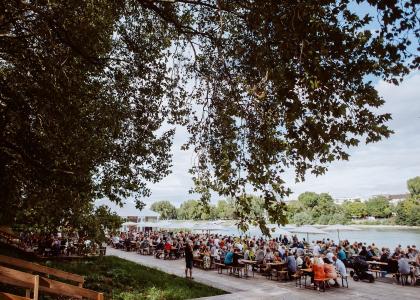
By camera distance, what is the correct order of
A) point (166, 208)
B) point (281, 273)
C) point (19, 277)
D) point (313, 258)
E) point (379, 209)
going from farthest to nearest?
point (166, 208), point (379, 209), point (281, 273), point (313, 258), point (19, 277)

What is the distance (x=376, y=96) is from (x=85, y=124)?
809cm

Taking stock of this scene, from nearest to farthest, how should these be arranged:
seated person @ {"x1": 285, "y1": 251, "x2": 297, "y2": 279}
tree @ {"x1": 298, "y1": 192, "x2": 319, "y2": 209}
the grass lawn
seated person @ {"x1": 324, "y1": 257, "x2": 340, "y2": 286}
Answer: the grass lawn < seated person @ {"x1": 324, "y1": 257, "x2": 340, "y2": 286} < seated person @ {"x1": 285, "y1": 251, "x2": 297, "y2": 279} < tree @ {"x1": 298, "y1": 192, "x2": 319, "y2": 209}

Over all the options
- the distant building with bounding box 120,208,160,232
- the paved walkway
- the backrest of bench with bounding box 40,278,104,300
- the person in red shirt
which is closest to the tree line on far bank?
the distant building with bounding box 120,208,160,232

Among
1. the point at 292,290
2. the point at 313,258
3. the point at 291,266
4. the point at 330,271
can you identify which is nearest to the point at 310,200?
the point at 291,266

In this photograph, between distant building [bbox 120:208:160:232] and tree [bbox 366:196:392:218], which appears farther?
tree [bbox 366:196:392:218]

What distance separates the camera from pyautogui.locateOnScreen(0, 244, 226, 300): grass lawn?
11.9m

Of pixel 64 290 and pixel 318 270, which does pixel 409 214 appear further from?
pixel 64 290

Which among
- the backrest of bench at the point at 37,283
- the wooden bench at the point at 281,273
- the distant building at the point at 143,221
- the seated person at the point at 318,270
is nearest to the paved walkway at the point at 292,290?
the wooden bench at the point at 281,273

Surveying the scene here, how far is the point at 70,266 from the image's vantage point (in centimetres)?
1747

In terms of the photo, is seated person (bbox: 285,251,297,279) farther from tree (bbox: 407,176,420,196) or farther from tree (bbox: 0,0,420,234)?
tree (bbox: 407,176,420,196)

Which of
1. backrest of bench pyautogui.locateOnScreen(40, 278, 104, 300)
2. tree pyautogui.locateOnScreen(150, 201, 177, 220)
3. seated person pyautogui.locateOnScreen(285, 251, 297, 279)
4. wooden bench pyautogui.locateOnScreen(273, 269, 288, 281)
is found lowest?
wooden bench pyautogui.locateOnScreen(273, 269, 288, 281)

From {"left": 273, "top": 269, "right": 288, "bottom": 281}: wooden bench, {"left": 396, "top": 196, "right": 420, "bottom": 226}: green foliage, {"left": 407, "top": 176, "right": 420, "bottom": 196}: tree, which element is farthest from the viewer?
{"left": 407, "top": 176, "right": 420, "bottom": 196}: tree

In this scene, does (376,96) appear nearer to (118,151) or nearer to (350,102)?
(350,102)

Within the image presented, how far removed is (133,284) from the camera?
46.1ft
